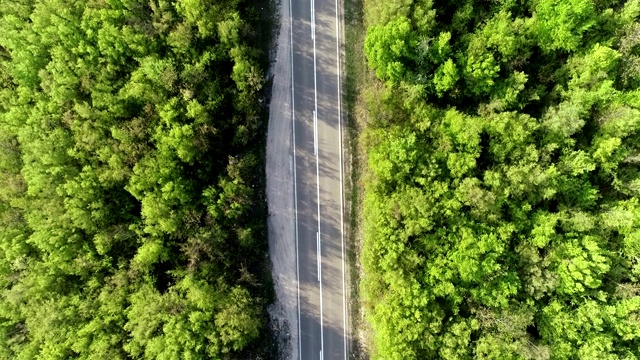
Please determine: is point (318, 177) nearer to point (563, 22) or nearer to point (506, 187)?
point (506, 187)

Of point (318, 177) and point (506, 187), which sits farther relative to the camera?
point (318, 177)

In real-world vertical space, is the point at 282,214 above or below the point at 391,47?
below

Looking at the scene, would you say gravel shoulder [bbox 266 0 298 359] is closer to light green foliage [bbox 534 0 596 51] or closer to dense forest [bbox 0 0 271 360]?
dense forest [bbox 0 0 271 360]

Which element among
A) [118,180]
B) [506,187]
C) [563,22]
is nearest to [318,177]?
[506,187]

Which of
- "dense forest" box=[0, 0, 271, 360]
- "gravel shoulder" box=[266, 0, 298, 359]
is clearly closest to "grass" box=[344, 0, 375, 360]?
"gravel shoulder" box=[266, 0, 298, 359]

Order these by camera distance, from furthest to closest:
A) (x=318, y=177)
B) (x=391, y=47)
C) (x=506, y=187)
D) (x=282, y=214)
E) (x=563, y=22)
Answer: (x=318, y=177), (x=282, y=214), (x=391, y=47), (x=506, y=187), (x=563, y=22)

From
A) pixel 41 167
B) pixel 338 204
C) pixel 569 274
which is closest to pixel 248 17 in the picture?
pixel 338 204

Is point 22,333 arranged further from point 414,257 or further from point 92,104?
point 414,257
